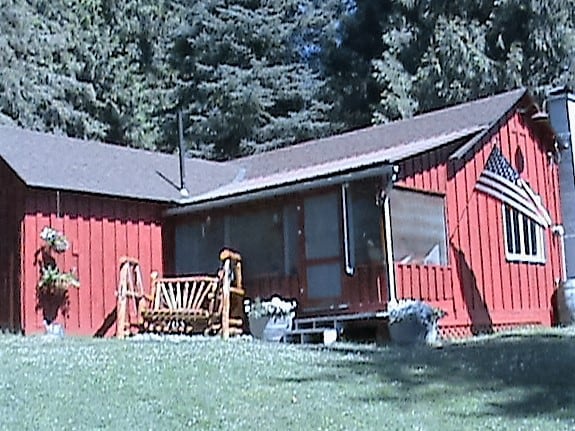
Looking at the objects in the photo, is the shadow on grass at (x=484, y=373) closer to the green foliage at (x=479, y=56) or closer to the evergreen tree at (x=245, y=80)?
the green foliage at (x=479, y=56)

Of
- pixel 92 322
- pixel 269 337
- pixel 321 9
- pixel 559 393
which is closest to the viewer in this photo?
pixel 559 393

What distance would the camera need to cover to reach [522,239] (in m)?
17.2

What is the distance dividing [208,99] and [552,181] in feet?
49.3

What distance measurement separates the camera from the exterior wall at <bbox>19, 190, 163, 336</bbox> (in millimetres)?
15234

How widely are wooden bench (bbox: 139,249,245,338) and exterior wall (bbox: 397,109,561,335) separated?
276 centimetres

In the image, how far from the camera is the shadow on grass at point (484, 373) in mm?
8586

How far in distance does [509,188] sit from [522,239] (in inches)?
38.1

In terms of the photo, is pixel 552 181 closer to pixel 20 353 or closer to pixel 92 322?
pixel 92 322

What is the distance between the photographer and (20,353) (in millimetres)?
11445

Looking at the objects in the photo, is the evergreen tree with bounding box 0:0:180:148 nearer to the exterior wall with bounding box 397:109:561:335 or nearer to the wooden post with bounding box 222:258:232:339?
the wooden post with bounding box 222:258:232:339

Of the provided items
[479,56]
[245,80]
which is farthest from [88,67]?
[479,56]

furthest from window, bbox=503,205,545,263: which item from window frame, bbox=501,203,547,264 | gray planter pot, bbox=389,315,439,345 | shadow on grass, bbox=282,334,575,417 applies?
shadow on grass, bbox=282,334,575,417

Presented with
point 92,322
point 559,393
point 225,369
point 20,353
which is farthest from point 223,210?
point 559,393

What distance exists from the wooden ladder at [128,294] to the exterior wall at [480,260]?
15.2ft
